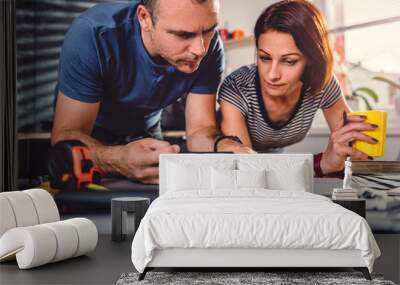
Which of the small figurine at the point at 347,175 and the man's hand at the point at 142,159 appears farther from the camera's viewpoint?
the man's hand at the point at 142,159

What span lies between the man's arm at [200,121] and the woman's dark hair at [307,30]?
887mm

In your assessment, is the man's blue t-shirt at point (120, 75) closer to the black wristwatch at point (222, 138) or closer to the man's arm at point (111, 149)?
the man's arm at point (111, 149)

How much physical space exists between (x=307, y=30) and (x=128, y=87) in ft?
6.73

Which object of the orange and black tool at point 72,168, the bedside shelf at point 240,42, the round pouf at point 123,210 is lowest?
the round pouf at point 123,210

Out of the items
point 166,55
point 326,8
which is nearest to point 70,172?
point 166,55

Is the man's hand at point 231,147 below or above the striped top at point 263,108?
below

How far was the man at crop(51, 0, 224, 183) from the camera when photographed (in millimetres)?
7742

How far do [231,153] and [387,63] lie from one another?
1.97 meters

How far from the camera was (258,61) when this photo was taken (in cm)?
770

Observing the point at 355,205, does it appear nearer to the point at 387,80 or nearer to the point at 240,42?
the point at 387,80

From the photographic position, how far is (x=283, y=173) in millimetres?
6891

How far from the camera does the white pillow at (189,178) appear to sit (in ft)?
22.4

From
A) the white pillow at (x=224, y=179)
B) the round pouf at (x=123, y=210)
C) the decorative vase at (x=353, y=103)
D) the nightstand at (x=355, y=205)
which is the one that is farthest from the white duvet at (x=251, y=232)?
the decorative vase at (x=353, y=103)

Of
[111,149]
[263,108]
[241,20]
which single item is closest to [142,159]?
[111,149]
